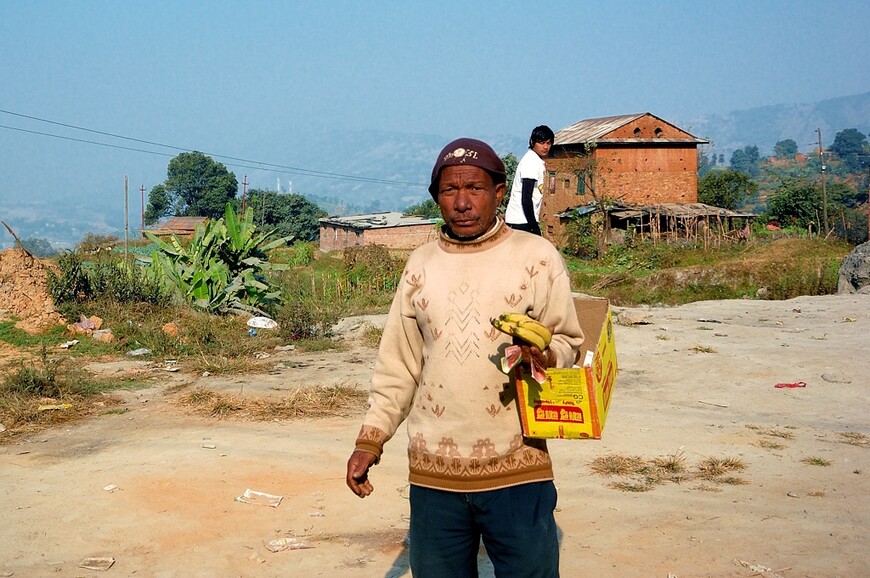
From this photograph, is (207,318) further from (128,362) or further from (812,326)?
(812,326)

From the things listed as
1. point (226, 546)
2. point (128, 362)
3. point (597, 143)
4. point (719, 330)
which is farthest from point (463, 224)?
point (597, 143)

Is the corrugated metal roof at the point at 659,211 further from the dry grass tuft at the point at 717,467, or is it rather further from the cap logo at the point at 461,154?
the cap logo at the point at 461,154

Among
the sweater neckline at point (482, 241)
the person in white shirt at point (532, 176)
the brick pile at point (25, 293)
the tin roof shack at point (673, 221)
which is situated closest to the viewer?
the sweater neckline at point (482, 241)

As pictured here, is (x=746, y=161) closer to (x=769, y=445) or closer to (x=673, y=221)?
(x=673, y=221)

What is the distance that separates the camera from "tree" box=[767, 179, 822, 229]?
138 ft

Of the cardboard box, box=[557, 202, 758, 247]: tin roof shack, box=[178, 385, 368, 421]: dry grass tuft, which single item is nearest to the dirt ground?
box=[178, 385, 368, 421]: dry grass tuft

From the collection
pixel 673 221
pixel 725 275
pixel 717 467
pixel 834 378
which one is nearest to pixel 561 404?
pixel 717 467

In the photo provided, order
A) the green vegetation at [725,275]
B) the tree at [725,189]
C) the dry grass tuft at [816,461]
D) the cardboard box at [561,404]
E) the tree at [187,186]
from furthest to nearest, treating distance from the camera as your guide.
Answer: the tree at [187,186] → the tree at [725,189] → the green vegetation at [725,275] → the dry grass tuft at [816,461] → the cardboard box at [561,404]

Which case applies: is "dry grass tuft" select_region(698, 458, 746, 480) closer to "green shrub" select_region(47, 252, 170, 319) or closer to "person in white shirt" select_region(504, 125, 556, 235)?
"person in white shirt" select_region(504, 125, 556, 235)

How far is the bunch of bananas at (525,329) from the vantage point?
7.68ft

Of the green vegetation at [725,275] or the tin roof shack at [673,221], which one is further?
the tin roof shack at [673,221]

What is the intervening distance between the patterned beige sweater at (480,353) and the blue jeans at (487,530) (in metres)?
0.04

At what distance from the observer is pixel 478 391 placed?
255 cm

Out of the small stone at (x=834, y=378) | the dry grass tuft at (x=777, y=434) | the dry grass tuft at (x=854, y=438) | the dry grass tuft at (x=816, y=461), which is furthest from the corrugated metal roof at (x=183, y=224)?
the dry grass tuft at (x=816, y=461)
